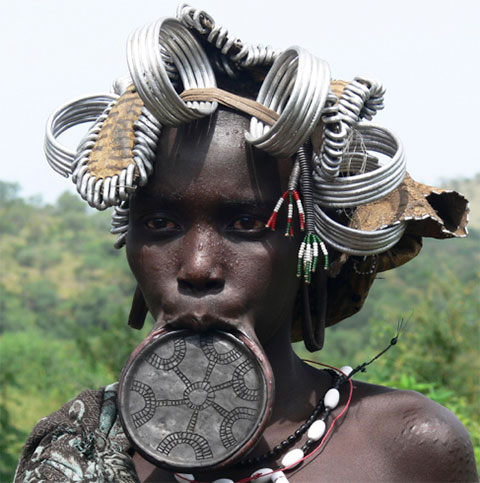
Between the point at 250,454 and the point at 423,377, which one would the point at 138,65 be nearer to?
the point at 250,454

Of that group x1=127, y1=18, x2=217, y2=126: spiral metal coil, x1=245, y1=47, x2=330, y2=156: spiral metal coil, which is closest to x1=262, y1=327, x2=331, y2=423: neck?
x1=245, y1=47, x2=330, y2=156: spiral metal coil

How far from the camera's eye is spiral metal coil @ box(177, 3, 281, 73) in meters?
3.01

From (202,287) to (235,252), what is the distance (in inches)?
5.9

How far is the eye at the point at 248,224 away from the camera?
292 cm

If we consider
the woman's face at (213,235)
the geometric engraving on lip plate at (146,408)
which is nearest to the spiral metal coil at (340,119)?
the woman's face at (213,235)

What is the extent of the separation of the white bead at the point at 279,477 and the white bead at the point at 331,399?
0.96 feet

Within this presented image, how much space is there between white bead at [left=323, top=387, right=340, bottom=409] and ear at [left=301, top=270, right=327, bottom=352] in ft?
0.73

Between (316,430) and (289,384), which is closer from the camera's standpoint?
(316,430)

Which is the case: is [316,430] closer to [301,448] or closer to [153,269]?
[301,448]

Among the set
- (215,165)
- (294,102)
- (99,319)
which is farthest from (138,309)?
(99,319)

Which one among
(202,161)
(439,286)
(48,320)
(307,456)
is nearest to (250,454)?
(307,456)

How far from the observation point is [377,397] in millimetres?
3135

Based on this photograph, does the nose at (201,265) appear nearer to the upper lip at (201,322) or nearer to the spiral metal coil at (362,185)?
the upper lip at (201,322)

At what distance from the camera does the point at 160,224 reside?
2977mm
